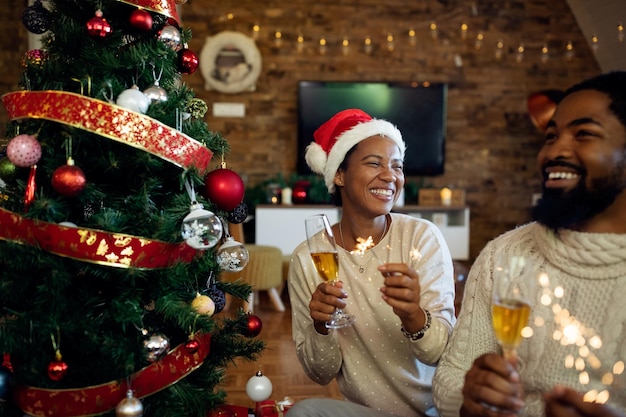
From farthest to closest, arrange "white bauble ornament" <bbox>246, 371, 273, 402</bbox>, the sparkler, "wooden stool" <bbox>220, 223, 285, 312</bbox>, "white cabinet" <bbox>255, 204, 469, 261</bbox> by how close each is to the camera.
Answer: "white cabinet" <bbox>255, 204, 469, 261</bbox> < "wooden stool" <bbox>220, 223, 285, 312</bbox> < "white bauble ornament" <bbox>246, 371, 273, 402</bbox> < the sparkler

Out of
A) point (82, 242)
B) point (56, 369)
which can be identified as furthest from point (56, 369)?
point (82, 242)

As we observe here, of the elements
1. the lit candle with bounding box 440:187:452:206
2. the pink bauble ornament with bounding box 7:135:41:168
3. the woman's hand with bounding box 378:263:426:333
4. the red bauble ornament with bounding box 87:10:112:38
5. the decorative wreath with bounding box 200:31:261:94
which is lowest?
the woman's hand with bounding box 378:263:426:333

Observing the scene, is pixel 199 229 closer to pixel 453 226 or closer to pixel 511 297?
pixel 511 297

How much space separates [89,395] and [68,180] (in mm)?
482

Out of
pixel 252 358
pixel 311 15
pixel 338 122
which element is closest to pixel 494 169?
pixel 311 15

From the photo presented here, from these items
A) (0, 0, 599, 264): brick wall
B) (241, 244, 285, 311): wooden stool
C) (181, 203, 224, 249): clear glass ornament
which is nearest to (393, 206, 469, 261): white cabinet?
(0, 0, 599, 264): brick wall

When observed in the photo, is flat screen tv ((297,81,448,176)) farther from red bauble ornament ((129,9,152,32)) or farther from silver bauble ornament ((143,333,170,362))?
silver bauble ornament ((143,333,170,362))

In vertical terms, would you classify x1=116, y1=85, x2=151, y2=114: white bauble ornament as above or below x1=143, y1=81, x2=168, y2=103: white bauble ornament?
below

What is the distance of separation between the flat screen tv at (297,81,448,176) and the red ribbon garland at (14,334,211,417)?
470 cm

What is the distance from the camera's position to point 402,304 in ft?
4.25

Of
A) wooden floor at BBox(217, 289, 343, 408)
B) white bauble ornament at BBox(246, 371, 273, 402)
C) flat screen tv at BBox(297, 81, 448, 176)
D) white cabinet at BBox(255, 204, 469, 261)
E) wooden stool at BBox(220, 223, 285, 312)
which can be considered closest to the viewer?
white bauble ornament at BBox(246, 371, 273, 402)

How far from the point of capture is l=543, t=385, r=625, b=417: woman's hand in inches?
36.9

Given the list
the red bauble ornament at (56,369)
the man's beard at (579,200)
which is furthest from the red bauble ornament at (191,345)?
the man's beard at (579,200)

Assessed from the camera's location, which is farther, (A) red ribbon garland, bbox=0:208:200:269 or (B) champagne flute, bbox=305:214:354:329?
(B) champagne flute, bbox=305:214:354:329
